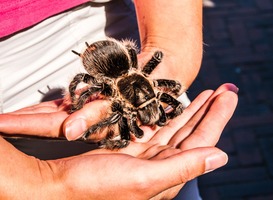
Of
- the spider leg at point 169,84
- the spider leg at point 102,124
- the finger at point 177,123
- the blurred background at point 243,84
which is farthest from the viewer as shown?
the blurred background at point 243,84

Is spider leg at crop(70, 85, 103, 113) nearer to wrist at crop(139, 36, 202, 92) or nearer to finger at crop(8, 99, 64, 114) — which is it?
finger at crop(8, 99, 64, 114)

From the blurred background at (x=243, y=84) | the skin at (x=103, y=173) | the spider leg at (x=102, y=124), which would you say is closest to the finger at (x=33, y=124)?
the spider leg at (x=102, y=124)

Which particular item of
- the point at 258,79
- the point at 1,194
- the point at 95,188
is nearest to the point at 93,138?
the point at 95,188

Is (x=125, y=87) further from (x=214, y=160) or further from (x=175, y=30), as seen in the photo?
(x=214, y=160)

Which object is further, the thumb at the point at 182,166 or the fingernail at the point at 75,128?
the fingernail at the point at 75,128

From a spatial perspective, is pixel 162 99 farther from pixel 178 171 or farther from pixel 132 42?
pixel 178 171

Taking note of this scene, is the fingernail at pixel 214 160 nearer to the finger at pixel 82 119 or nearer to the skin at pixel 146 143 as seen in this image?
the skin at pixel 146 143
